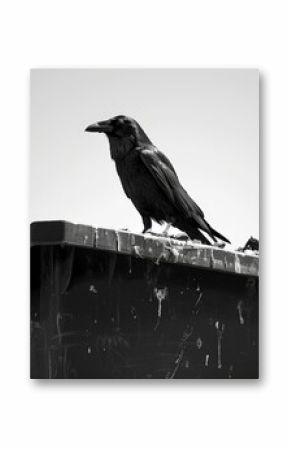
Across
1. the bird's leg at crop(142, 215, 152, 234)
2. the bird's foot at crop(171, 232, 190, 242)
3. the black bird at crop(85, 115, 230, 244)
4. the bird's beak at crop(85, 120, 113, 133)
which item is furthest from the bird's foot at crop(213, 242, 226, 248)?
the bird's beak at crop(85, 120, 113, 133)

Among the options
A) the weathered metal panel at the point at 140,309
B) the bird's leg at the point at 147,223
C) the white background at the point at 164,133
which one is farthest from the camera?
the bird's leg at the point at 147,223

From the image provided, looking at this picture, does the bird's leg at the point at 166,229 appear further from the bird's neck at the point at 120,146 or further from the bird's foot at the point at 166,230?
the bird's neck at the point at 120,146

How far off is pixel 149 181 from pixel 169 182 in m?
0.15

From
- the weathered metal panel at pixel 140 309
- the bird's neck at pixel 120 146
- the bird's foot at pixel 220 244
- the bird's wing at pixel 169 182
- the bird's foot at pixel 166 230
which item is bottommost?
the weathered metal panel at pixel 140 309

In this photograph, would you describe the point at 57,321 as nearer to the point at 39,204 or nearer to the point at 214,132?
the point at 39,204

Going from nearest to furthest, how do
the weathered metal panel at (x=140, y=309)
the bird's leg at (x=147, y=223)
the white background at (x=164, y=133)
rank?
1. the weathered metal panel at (x=140, y=309)
2. the white background at (x=164, y=133)
3. the bird's leg at (x=147, y=223)

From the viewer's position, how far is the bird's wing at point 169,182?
4.19 metres

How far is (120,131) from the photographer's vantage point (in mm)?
4230

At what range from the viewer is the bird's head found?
13.7ft

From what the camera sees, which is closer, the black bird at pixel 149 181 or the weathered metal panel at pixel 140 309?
the weathered metal panel at pixel 140 309

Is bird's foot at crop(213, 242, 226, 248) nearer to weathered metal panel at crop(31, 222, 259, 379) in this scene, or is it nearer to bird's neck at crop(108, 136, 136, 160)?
weathered metal panel at crop(31, 222, 259, 379)

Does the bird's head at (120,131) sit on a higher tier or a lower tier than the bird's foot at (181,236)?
higher

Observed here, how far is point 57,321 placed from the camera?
13.1ft

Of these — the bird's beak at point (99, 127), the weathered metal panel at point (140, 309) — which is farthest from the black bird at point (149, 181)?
the weathered metal panel at point (140, 309)
